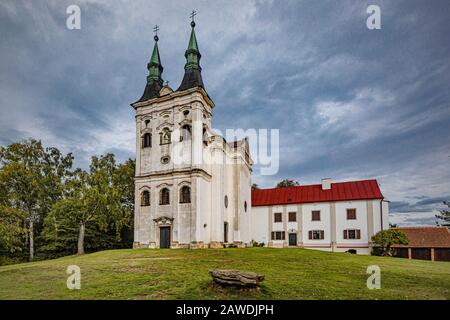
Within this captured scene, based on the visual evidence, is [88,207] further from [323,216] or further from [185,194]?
[323,216]

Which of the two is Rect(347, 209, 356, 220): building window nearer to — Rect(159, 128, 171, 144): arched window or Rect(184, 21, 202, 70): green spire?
Rect(159, 128, 171, 144): arched window

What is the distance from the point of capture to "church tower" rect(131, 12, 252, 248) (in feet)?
79.6

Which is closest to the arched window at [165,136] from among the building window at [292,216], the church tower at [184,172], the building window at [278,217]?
the church tower at [184,172]

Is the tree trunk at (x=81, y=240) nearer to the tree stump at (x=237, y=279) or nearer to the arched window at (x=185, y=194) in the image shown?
the arched window at (x=185, y=194)

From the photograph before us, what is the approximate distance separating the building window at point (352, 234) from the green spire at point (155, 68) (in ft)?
86.7

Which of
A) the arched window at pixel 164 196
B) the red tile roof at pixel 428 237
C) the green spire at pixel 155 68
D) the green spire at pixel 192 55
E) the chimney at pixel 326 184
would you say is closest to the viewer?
the arched window at pixel 164 196

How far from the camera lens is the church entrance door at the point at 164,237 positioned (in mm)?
24516

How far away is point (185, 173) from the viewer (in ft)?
80.9

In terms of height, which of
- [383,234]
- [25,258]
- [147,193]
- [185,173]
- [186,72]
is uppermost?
[186,72]

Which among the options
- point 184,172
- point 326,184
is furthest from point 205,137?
point 326,184
